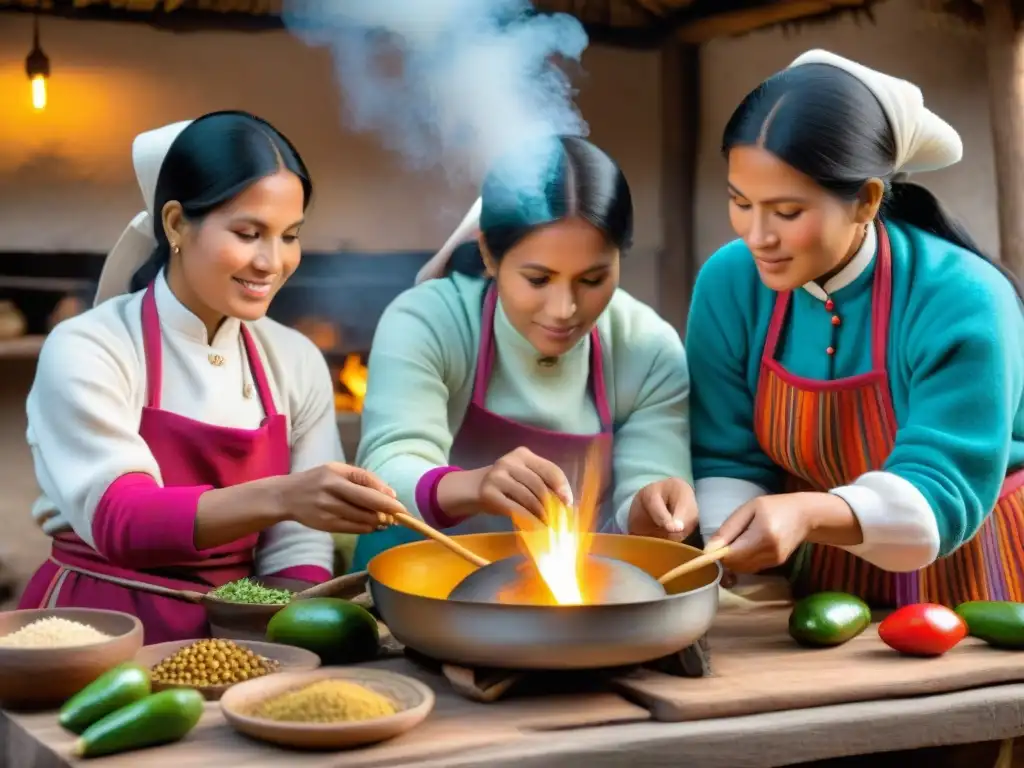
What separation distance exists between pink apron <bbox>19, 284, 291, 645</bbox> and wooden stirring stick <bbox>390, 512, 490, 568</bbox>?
54cm

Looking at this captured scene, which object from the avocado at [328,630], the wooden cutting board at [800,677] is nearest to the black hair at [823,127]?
the wooden cutting board at [800,677]

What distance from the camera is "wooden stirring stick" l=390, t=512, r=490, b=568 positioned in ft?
6.35

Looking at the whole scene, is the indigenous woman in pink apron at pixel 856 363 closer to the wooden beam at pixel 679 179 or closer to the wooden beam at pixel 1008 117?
the wooden beam at pixel 1008 117

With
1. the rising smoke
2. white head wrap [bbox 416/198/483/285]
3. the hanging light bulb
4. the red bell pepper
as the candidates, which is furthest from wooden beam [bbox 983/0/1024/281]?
the hanging light bulb

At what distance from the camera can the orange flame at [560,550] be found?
1.89 m

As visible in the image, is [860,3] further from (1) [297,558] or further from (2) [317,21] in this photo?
(1) [297,558]

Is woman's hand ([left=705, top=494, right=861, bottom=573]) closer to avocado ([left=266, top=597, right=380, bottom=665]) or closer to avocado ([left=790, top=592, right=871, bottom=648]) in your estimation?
avocado ([left=790, top=592, right=871, bottom=648])

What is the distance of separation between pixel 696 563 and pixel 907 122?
90 cm

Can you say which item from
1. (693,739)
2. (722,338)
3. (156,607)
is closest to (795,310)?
(722,338)

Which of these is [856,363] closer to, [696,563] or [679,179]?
[696,563]

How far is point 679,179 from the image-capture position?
5.09 m

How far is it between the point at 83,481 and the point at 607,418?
0.99 metres

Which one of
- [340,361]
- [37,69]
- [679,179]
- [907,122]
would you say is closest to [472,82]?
[907,122]

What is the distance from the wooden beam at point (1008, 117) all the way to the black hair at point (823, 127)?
1.43m
